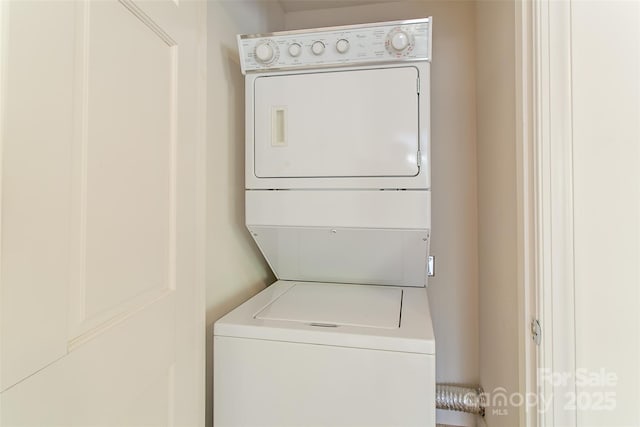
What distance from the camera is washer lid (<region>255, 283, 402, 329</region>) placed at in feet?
4.16

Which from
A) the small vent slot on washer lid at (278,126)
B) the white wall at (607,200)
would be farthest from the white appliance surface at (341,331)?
the small vent slot on washer lid at (278,126)

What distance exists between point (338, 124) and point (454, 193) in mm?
995

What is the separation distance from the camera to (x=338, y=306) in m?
1.45

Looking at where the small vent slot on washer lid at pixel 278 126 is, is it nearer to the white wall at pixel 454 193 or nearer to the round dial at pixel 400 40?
the round dial at pixel 400 40

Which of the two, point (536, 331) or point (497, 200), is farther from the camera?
point (497, 200)

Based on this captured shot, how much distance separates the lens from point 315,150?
1.45 metres

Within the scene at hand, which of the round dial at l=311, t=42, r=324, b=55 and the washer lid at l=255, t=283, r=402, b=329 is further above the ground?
the round dial at l=311, t=42, r=324, b=55

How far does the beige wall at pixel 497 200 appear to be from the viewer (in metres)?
1.22

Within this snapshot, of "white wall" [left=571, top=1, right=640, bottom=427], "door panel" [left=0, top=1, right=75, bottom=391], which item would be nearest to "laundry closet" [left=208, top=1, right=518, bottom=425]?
"white wall" [left=571, top=1, right=640, bottom=427]

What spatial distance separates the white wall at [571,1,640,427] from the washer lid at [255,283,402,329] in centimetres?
58

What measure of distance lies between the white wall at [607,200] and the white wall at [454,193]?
1.17 meters

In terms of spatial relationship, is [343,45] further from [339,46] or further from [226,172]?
[226,172]

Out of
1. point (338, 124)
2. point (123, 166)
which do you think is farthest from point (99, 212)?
point (338, 124)

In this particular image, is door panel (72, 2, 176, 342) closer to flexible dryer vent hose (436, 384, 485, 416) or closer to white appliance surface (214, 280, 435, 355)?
white appliance surface (214, 280, 435, 355)
